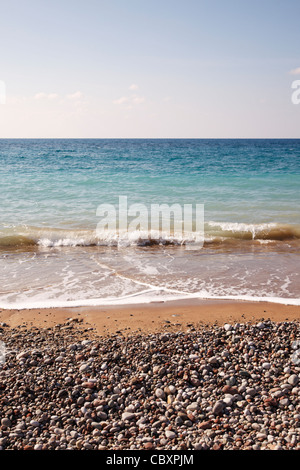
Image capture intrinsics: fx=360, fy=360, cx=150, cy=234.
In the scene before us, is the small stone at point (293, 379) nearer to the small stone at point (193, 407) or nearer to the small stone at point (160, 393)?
the small stone at point (193, 407)

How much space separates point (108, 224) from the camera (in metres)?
13.0

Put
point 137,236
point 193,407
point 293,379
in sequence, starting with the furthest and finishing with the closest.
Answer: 1. point 137,236
2. point 293,379
3. point 193,407

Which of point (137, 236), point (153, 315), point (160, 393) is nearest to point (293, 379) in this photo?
point (160, 393)

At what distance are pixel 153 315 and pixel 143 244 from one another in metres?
5.24

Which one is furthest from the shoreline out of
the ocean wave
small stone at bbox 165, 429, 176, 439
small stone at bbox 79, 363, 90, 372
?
the ocean wave

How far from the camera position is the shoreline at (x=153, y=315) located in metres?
5.89

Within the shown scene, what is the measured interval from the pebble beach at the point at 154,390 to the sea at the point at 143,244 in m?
1.80

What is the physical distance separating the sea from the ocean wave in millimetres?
33

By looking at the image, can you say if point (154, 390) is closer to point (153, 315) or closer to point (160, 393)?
point (160, 393)

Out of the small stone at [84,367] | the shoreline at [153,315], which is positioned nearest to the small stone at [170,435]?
the small stone at [84,367]

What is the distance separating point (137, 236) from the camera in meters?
11.7
